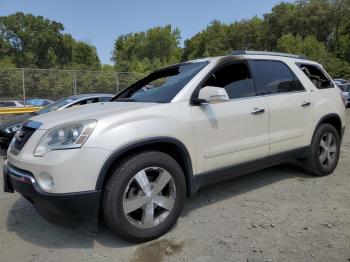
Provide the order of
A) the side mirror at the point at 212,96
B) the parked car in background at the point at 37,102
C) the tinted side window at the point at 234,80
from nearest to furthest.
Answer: the side mirror at the point at 212,96 < the tinted side window at the point at 234,80 < the parked car in background at the point at 37,102

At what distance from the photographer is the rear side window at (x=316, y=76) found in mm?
5324

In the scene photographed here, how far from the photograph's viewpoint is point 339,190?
4.78 meters

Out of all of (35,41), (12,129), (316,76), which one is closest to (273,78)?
(316,76)

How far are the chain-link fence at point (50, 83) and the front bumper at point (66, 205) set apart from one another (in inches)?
552

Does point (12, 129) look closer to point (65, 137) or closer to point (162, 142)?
point (65, 137)

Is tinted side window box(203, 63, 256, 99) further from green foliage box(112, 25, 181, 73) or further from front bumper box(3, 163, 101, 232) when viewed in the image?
green foliage box(112, 25, 181, 73)

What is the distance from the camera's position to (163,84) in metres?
4.30

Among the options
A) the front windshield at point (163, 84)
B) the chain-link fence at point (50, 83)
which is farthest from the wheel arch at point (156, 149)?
the chain-link fence at point (50, 83)

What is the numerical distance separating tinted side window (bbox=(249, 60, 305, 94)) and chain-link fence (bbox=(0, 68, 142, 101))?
543 inches

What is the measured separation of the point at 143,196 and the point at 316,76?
3.48m

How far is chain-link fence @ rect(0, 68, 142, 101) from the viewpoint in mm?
15945

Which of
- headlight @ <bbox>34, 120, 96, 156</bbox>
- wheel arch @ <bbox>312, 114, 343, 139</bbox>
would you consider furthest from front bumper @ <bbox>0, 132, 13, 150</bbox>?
wheel arch @ <bbox>312, 114, 343, 139</bbox>

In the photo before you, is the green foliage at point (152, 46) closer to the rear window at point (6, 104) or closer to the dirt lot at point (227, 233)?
the rear window at point (6, 104)

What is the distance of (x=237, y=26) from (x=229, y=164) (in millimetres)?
70190
